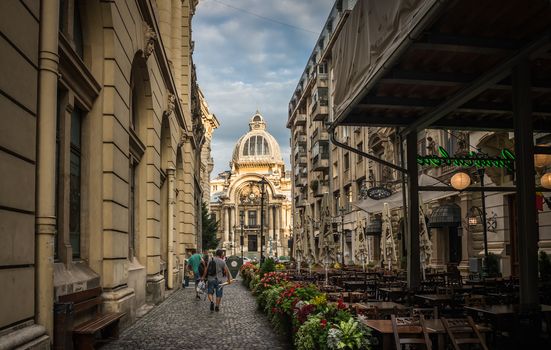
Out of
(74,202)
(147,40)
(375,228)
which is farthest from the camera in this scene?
(375,228)

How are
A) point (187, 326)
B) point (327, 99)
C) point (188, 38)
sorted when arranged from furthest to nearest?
point (327, 99) → point (188, 38) → point (187, 326)

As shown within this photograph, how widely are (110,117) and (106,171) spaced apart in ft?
3.13

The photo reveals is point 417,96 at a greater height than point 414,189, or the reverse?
point 417,96

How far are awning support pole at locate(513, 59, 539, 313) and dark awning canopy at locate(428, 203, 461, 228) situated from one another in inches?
641

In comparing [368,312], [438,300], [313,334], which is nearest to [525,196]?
[368,312]

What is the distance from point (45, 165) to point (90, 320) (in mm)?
3544

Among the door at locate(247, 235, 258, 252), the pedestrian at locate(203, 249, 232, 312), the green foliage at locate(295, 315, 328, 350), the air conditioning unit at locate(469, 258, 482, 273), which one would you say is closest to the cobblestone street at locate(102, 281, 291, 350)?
the pedestrian at locate(203, 249, 232, 312)

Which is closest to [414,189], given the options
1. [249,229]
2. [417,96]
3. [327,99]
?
[417,96]

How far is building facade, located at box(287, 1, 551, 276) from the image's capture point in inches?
768

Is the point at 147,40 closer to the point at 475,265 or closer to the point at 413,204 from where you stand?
the point at 413,204

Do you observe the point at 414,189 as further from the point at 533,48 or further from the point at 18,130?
the point at 18,130

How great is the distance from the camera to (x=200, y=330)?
12.2 metres

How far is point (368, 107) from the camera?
30.5ft

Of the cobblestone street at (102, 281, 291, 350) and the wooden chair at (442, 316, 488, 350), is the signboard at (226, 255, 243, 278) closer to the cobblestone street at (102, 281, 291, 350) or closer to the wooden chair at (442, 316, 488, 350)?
the cobblestone street at (102, 281, 291, 350)
